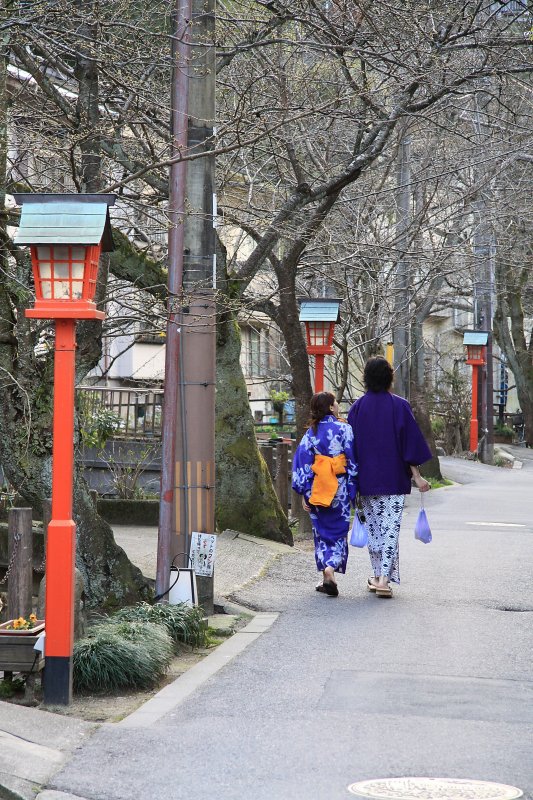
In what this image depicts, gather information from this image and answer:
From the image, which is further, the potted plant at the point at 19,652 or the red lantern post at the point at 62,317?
the potted plant at the point at 19,652

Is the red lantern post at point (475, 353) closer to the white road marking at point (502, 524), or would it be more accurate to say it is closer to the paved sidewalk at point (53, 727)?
the white road marking at point (502, 524)

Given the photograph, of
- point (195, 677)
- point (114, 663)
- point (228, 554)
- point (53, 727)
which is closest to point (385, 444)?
point (228, 554)

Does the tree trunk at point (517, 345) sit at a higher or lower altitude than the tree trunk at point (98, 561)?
higher

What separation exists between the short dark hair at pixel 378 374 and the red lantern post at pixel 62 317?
13.2 feet

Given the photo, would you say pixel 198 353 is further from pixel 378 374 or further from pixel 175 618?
pixel 175 618

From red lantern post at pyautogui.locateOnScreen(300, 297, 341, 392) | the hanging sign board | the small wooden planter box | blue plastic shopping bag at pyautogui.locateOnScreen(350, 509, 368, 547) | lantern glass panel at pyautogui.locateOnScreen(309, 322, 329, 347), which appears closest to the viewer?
the small wooden planter box

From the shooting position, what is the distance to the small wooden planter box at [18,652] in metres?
6.87

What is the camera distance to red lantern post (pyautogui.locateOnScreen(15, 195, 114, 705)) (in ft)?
22.0

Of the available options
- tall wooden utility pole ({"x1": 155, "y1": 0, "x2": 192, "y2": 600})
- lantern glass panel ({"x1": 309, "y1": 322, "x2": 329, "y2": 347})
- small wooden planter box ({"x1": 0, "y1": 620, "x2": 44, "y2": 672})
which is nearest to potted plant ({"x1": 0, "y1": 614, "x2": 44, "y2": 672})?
small wooden planter box ({"x1": 0, "y1": 620, "x2": 44, "y2": 672})

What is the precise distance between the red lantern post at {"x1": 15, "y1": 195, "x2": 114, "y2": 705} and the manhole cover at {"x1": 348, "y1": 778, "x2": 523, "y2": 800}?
225 centimetres

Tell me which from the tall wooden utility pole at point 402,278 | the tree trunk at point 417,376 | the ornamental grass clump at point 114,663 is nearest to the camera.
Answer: the ornamental grass clump at point 114,663

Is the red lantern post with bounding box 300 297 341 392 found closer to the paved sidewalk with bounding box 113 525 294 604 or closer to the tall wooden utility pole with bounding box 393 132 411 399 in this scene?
the tall wooden utility pole with bounding box 393 132 411 399

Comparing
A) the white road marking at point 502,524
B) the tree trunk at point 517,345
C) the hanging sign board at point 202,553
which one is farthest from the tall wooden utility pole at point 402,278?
the tree trunk at point 517,345

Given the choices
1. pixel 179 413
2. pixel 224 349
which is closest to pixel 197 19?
pixel 179 413
